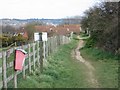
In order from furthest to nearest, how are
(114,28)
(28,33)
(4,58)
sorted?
(28,33), (114,28), (4,58)

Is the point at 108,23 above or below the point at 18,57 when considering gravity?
above

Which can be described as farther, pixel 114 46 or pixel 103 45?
pixel 103 45

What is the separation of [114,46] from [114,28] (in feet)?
6.68

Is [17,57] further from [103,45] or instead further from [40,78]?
[103,45]

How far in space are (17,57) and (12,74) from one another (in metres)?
0.75

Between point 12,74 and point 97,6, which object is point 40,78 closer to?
point 12,74

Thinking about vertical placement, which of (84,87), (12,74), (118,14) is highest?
(118,14)

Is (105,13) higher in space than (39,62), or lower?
higher

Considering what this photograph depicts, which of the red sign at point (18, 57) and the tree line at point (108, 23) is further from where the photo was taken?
the tree line at point (108, 23)

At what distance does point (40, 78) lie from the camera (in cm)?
1200

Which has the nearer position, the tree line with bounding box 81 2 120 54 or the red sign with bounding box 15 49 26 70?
the red sign with bounding box 15 49 26 70

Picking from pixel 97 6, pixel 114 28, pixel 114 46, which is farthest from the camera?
pixel 97 6

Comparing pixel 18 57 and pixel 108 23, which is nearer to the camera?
pixel 18 57

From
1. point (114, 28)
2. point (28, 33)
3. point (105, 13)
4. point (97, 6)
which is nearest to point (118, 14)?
point (114, 28)
